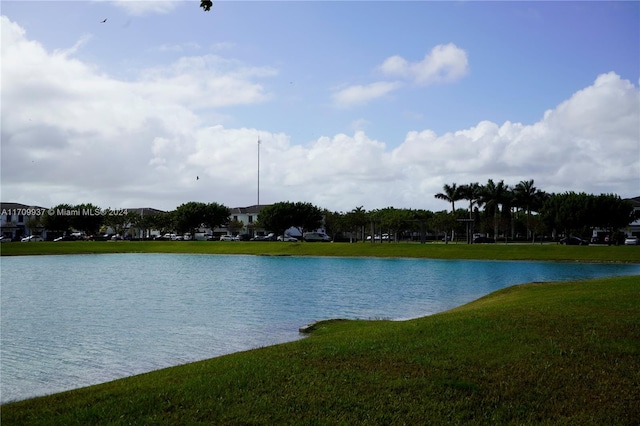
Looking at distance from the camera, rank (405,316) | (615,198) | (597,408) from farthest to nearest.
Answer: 1. (615,198)
2. (405,316)
3. (597,408)

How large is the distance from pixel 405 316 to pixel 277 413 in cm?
1812

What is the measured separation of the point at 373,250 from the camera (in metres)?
84.4

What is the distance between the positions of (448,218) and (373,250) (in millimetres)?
32904

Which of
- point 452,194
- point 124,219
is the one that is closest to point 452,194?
point 452,194

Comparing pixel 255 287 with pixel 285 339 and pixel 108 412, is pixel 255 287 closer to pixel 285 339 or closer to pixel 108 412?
pixel 285 339

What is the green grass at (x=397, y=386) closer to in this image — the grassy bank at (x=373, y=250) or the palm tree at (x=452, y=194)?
the grassy bank at (x=373, y=250)

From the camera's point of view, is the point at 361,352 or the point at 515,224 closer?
the point at 361,352

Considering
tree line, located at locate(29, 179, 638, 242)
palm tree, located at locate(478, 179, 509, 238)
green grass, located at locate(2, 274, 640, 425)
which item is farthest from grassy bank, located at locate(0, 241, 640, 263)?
green grass, located at locate(2, 274, 640, 425)

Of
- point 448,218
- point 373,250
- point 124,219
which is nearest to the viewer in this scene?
point 373,250

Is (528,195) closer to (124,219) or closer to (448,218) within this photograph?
(448,218)

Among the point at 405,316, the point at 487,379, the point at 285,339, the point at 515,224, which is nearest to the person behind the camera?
the point at 487,379

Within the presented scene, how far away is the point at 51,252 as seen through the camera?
9094 centimetres

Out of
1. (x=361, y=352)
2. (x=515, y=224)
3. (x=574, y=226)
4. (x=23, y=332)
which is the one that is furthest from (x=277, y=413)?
(x=515, y=224)

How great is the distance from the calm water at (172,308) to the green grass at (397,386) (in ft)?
19.2
